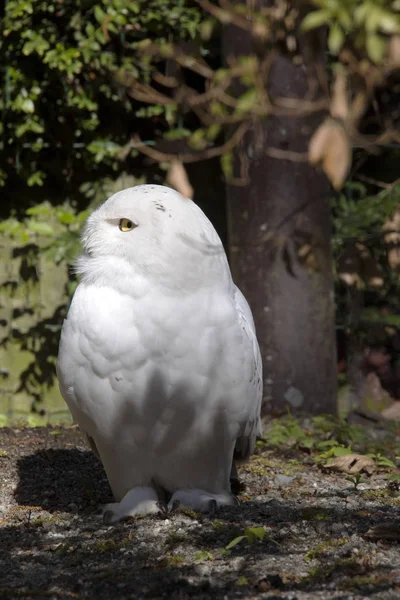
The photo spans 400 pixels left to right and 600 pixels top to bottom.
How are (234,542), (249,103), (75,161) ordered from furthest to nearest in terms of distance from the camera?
(75,161) < (234,542) < (249,103)

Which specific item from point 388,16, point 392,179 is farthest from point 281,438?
point 388,16

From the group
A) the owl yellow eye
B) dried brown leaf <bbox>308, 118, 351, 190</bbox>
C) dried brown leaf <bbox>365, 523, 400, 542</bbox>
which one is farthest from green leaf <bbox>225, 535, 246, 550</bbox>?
dried brown leaf <bbox>308, 118, 351, 190</bbox>

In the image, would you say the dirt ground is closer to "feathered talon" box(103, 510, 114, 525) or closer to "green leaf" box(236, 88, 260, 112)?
"feathered talon" box(103, 510, 114, 525)

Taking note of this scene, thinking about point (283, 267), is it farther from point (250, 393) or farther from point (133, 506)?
point (133, 506)

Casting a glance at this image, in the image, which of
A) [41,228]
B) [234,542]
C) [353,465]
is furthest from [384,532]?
[41,228]

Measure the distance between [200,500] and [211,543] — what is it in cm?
50

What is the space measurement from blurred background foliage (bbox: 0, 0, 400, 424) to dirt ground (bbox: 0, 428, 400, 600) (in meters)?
2.03

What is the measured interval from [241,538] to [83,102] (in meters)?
4.06

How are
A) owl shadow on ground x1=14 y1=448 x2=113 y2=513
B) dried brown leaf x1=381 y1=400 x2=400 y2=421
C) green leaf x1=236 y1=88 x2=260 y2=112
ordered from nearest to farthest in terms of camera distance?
green leaf x1=236 y1=88 x2=260 y2=112
owl shadow on ground x1=14 y1=448 x2=113 y2=513
dried brown leaf x1=381 y1=400 x2=400 y2=421

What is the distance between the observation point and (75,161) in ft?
22.4

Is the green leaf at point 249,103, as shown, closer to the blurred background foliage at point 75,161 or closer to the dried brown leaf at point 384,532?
the dried brown leaf at point 384,532

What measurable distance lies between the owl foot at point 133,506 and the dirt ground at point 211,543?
5cm

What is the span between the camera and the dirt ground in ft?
8.95

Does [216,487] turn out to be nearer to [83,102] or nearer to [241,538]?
[241,538]
